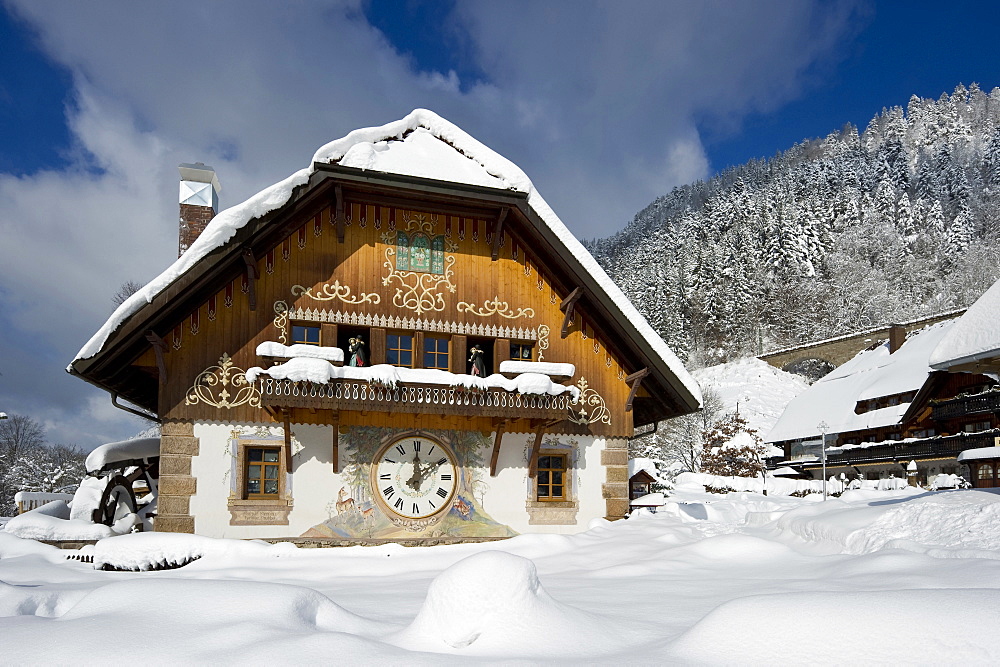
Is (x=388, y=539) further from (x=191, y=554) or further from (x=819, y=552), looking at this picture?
(x=819, y=552)

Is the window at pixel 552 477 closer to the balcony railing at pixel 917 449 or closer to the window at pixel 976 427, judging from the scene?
the balcony railing at pixel 917 449

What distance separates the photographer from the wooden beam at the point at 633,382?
14828 millimetres

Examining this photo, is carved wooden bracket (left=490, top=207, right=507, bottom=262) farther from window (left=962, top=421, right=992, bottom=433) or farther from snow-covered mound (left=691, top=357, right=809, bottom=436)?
snow-covered mound (left=691, top=357, right=809, bottom=436)

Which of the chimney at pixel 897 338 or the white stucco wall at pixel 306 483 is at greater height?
the chimney at pixel 897 338

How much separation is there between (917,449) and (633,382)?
101 feet

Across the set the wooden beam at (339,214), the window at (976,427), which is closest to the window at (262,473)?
the wooden beam at (339,214)

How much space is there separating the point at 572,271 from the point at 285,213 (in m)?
5.48

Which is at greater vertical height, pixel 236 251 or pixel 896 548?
pixel 236 251

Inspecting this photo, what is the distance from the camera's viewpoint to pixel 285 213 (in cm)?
1292

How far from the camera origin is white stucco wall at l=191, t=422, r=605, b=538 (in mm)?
12547

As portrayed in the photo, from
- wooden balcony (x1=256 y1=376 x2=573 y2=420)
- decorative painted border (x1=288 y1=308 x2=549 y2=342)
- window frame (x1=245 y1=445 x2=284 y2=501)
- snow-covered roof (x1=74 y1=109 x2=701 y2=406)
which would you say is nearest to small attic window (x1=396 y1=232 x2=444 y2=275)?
decorative painted border (x1=288 y1=308 x2=549 y2=342)

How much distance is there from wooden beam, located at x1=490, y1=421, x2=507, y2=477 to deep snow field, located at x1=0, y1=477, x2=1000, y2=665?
4455 millimetres

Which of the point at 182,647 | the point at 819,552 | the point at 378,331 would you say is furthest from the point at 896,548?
the point at 378,331

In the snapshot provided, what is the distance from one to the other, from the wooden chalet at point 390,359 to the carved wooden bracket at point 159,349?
0.12 feet
